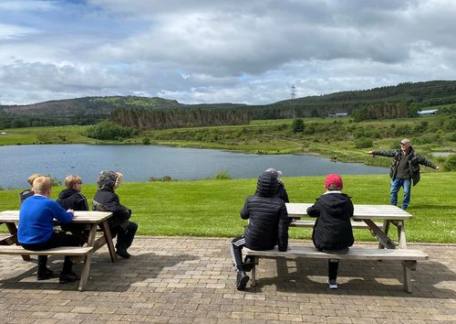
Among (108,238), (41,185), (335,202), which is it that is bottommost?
(108,238)

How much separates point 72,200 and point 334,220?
14.1 feet

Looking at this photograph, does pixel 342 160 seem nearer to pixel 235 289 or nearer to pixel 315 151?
pixel 315 151

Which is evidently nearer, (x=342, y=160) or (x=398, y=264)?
(x=398, y=264)

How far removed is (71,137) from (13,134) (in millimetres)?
26061

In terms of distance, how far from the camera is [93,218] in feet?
21.5

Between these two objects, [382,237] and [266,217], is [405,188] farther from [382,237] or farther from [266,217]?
[266,217]

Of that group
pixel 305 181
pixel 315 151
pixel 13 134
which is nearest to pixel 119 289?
pixel 305 181

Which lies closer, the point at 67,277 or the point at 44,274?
the point at 67,277

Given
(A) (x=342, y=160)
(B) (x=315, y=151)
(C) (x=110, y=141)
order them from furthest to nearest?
(C) (x=110, y=141)
(B) (x=315, y=151)
(A) (x=342, y=160)

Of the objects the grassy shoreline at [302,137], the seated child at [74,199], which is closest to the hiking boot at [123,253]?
the seated child at [74,199]

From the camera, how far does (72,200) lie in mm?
7262

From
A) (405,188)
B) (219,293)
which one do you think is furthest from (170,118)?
(219,293)

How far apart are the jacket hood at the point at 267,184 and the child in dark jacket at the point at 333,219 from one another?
24.8 inches

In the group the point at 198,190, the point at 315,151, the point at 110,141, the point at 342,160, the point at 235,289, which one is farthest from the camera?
the point at 110,141
